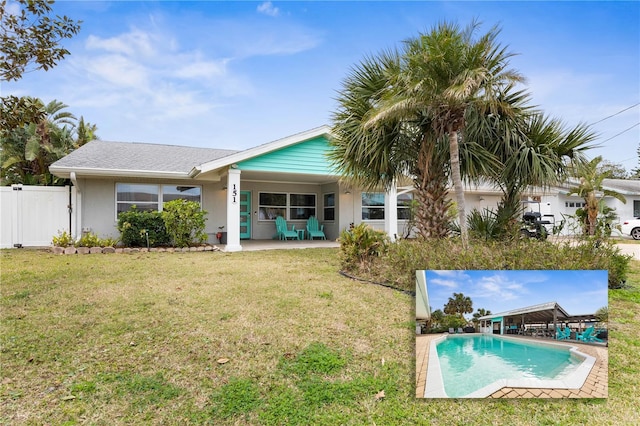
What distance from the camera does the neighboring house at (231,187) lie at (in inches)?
486

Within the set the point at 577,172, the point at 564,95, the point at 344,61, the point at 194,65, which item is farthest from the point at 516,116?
the point at 194,65

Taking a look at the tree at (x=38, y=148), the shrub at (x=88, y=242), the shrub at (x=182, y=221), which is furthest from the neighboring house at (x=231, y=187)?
the tree at (x=38, y=148)

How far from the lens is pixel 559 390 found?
2619 mm

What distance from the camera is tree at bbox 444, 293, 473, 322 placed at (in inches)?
101

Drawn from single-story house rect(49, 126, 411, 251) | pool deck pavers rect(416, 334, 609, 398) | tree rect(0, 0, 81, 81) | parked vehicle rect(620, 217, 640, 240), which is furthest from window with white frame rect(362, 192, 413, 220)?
pool deck pavers rect(416, 334, 609, 398)

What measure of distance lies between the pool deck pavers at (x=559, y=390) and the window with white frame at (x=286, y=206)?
47.6 ft

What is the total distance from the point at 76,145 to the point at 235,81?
1376cm

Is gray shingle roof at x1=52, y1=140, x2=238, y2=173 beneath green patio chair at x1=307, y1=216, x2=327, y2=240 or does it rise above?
above

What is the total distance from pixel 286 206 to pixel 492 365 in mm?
14983

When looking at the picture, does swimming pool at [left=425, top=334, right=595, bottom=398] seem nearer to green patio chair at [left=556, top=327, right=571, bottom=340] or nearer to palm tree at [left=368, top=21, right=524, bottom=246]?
green patio chair at [left=556, top=327, right=571, bottom=340]

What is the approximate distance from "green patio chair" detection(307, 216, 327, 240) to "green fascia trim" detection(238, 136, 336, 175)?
390cm

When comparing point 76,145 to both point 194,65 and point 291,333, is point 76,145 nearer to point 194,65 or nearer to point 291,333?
point 194,65

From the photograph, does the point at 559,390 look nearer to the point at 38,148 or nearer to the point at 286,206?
the point at 286,206

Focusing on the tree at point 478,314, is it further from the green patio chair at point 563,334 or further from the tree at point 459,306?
the green patio chair at point 563,334
